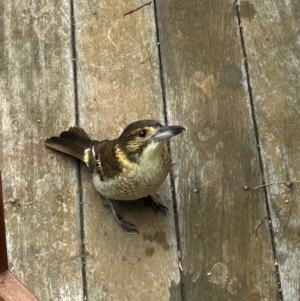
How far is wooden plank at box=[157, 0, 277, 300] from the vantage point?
2.68m

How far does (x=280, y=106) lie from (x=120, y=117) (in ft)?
2.50

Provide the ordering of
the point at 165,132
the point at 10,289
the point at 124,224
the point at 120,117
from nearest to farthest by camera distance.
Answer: the point at 10,289, the point at 165,132, the point at 124,224, the point at 120,117

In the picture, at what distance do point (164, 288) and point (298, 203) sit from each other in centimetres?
70

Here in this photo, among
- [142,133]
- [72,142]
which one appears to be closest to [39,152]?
[72,142]

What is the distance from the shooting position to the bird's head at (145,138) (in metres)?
2.39

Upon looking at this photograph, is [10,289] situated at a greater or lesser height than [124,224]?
lesser

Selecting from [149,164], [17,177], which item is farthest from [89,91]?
[149,164]

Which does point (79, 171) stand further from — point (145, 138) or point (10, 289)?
point (10, 289)

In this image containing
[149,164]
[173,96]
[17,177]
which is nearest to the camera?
[149,164]

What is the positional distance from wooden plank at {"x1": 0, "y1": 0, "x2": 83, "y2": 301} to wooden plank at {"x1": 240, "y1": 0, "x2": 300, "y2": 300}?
874 millimetres

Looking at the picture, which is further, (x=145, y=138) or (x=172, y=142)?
(x=172, y=142)

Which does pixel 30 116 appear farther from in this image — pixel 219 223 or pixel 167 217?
pixel 219 223

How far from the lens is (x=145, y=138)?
241cm

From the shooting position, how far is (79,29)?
125 inches
